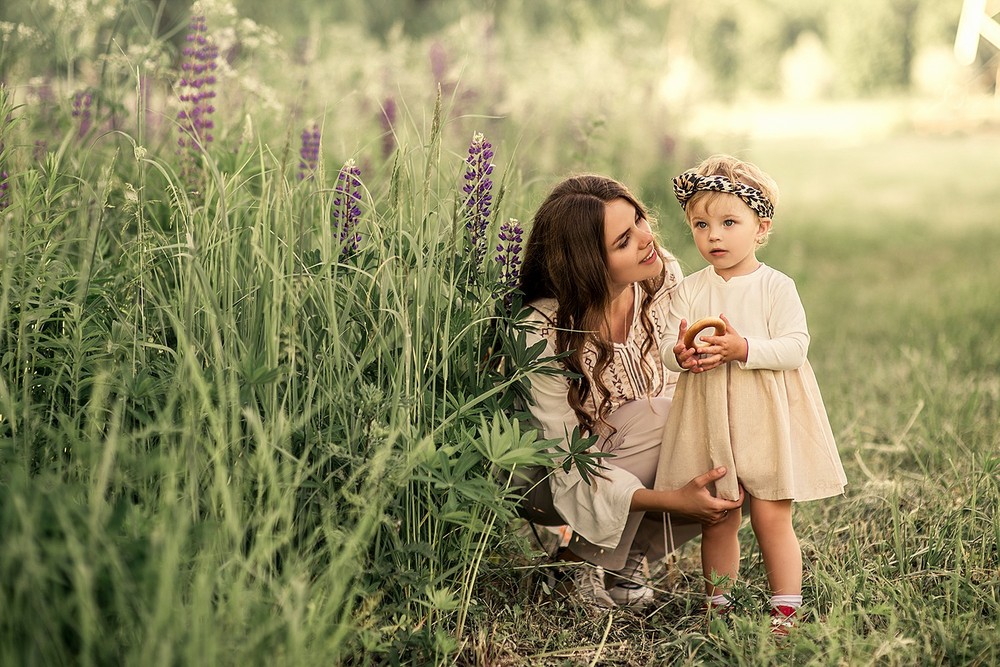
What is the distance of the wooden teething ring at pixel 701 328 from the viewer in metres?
2.34

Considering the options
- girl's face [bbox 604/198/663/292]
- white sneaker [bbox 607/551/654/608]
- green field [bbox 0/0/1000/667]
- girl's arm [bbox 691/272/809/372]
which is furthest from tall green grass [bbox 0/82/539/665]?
white sneaker [bbox 607/551/654/608]

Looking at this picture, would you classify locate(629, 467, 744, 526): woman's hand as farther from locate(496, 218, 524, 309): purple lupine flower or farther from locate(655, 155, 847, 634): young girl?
locate(496, 218, 524, 309): purple lupine flower

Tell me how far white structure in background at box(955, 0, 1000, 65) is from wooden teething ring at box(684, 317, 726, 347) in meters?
16.0

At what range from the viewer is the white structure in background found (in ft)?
54.9

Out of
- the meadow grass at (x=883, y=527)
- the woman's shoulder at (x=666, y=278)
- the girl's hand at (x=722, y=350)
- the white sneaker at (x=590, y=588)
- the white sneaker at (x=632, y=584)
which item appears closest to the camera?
the meadow grass at (x=883, y=527)

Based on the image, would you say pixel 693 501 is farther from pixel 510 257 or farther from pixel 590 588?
pixel 510 257

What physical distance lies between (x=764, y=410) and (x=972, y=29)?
60.8 feet

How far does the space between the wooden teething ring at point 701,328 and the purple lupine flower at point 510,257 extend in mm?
432

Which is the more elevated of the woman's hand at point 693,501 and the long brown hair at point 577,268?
the long brown hair at point 577,268

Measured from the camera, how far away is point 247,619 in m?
1.73

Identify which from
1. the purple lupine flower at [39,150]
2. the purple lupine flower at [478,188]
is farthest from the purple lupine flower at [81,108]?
the purple lupine flower at [478,188]

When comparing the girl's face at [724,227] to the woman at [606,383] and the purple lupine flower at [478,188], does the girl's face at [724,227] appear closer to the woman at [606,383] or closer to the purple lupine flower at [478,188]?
the woman at [606,383]

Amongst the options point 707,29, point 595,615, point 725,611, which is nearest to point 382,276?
point 595,615

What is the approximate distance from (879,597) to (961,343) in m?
2.77
